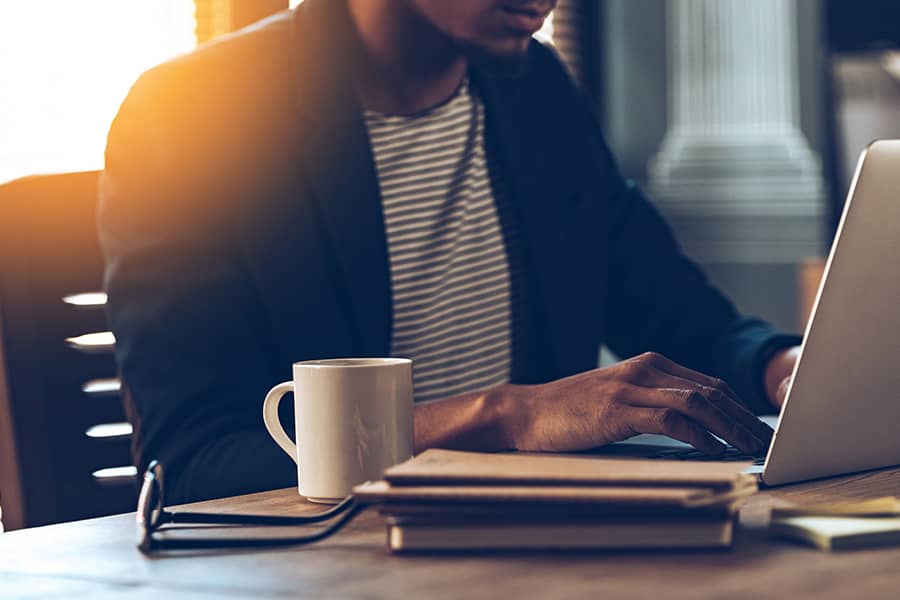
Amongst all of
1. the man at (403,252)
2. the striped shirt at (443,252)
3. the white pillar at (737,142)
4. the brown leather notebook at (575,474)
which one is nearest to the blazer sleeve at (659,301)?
the man at (403,252)

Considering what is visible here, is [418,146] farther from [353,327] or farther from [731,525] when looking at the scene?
[731,525]

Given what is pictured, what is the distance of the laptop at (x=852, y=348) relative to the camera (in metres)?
0.80

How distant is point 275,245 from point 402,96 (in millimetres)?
354

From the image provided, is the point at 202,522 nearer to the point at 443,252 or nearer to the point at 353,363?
the point at 353,363

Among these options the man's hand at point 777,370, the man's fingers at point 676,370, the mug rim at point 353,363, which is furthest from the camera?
the man's hand at point 777,370

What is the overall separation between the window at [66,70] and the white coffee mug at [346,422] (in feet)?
4.00

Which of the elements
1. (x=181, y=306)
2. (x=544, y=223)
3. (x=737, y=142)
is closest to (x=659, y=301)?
(x=544, y=223)

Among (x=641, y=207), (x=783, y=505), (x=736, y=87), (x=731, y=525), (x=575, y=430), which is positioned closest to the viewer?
(x=731, y=525)

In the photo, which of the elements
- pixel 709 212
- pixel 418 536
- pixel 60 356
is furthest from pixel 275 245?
pixel 709 212

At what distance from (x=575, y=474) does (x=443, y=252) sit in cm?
92

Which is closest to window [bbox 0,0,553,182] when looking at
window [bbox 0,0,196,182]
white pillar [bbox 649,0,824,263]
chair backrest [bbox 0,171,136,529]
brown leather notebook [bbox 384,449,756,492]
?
window [bbox 0,0,196,182]

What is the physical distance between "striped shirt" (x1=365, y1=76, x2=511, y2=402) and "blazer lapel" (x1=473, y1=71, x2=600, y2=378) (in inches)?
1.5

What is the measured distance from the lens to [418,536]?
2.31 feet

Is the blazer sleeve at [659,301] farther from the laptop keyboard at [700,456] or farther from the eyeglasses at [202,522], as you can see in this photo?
the eyeglasses at [202,522]
